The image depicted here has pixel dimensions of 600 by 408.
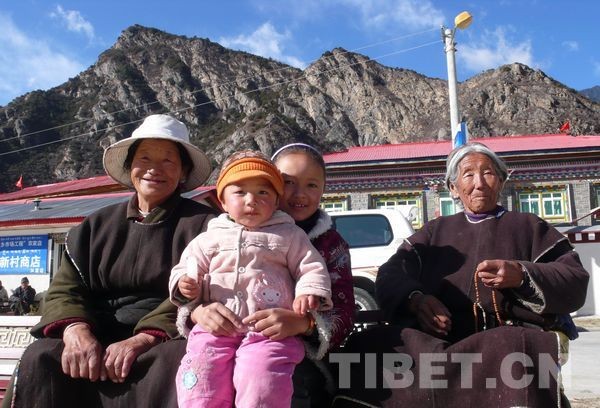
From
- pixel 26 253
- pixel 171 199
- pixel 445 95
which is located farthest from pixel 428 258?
Result: pixel 445 95

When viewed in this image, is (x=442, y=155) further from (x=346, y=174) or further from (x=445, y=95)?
(x=445, y=95)

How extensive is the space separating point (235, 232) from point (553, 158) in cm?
1950

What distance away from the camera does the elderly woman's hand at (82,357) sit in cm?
189

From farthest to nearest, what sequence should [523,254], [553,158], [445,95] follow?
1. [445,95]
2. [553,158]
3. [523,254]

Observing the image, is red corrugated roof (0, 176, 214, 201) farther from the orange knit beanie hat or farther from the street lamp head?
the orange knit beanie hat

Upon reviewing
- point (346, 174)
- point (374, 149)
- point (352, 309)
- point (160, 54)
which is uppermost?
point (160, 54)

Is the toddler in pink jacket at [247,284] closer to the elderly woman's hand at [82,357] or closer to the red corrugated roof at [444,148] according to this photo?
the elderly woman's hand at [82,357]

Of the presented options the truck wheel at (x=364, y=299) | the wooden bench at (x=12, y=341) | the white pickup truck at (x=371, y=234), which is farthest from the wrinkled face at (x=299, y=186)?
the white pickup truck at (x=371, y=234)

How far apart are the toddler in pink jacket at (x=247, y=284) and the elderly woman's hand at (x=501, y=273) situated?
0.63m

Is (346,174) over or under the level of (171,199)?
over

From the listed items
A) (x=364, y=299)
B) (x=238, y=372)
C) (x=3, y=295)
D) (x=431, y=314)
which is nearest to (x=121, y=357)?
(x=238, y=372)

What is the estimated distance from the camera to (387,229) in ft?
23.3

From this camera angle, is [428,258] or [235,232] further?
[428,258]

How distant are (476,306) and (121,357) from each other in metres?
1.45
